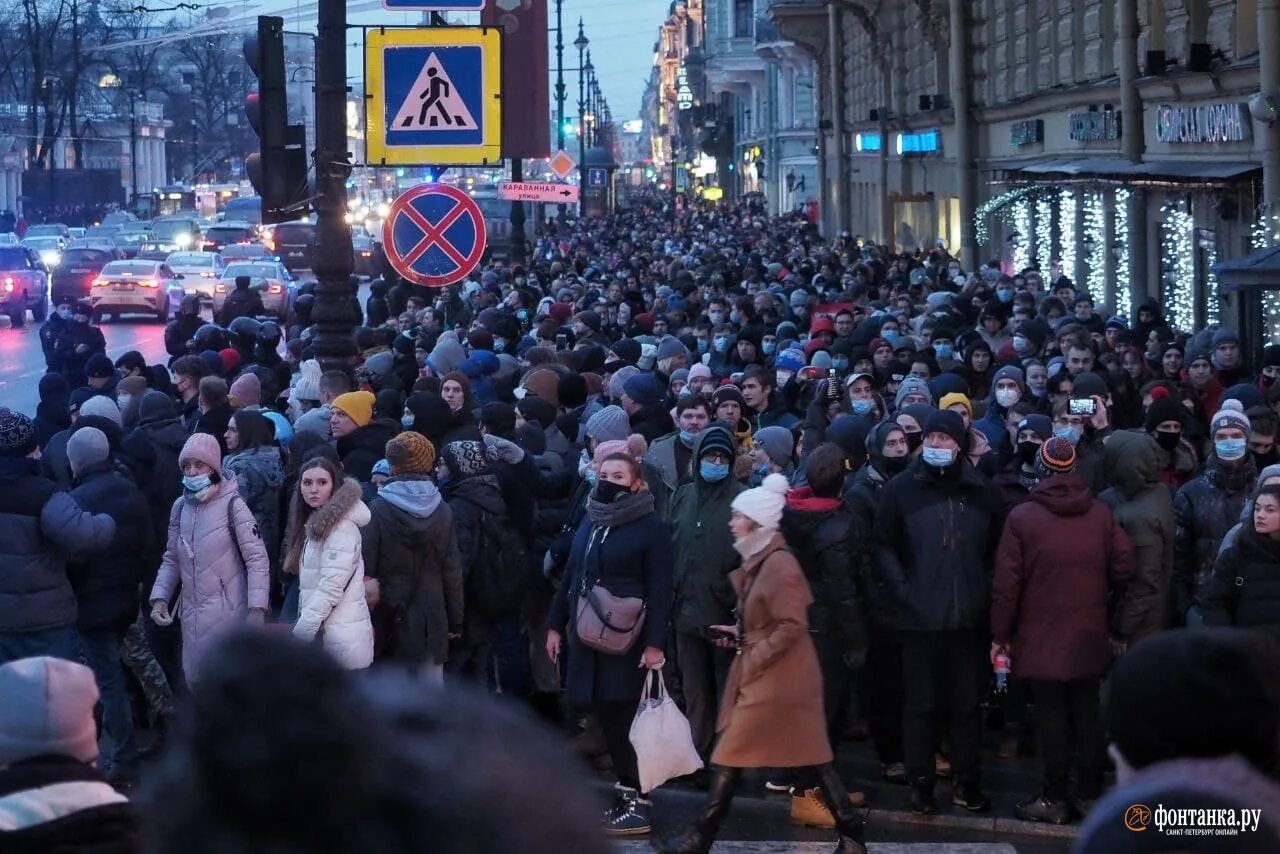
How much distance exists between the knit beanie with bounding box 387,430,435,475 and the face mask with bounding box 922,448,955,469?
2047 millimetres

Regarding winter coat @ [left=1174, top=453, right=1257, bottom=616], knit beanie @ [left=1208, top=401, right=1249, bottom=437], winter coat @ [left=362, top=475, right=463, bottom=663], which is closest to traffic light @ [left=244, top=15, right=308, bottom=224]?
winter coat @ [left=362, top=475, right=463, bottom=663]

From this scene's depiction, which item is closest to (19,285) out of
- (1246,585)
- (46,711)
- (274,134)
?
(274,134)

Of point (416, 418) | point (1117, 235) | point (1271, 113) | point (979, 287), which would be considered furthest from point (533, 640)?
point (1117, 235)

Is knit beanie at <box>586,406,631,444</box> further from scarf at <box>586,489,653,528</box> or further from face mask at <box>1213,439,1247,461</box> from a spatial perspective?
face mask at <box>1213,439,1247,461</box>

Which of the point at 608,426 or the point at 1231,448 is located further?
the point at 608,426

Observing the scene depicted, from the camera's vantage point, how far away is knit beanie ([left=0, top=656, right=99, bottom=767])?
3939mm

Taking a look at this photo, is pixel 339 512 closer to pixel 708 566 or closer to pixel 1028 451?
pixel 708 566

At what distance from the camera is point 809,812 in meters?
8.39

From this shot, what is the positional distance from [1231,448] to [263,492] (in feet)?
14.2

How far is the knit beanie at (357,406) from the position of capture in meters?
10.5

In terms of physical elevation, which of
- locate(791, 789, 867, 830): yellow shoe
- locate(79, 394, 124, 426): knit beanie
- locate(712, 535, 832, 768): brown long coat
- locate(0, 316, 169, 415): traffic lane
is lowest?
locate(791, 789, 867, 830): yellow shoe

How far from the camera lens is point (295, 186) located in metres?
11.9

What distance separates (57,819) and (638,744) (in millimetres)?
4675

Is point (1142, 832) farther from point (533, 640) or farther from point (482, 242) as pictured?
point (482, 242)
